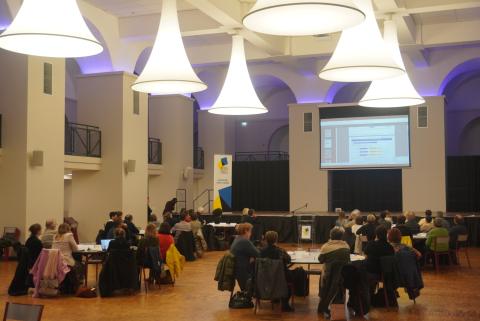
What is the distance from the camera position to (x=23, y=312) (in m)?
4.70

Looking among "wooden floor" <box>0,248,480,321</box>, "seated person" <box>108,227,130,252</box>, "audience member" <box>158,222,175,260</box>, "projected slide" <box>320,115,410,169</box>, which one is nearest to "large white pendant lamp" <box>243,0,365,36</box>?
"wooden floor" <box>0,248,480,321</box>

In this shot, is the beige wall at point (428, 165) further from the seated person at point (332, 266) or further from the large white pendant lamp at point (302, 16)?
the large white pendant lamp at point (302, 16)

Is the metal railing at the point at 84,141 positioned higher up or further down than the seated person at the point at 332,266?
higher up

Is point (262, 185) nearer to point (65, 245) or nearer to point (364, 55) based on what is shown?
point (65, 245)

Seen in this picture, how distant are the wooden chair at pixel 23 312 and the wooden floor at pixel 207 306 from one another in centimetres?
325

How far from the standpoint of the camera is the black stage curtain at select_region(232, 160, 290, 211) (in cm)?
2364

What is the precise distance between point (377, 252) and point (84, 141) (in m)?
10.8

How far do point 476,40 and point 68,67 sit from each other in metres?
12.8

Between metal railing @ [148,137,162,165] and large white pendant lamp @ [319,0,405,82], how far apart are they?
1470cm

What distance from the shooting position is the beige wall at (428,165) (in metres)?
19.8

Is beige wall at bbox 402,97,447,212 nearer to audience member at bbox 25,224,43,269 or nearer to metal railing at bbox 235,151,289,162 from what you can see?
metal railing at bbox 235,151,289,162

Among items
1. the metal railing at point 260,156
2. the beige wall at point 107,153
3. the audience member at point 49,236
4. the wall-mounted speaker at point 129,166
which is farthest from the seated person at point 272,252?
the metal railing at point 260,156

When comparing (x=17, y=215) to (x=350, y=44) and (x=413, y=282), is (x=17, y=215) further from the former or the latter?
(x=350, y=44)

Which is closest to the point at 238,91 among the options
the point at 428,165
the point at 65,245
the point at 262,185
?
the point at 65,245
